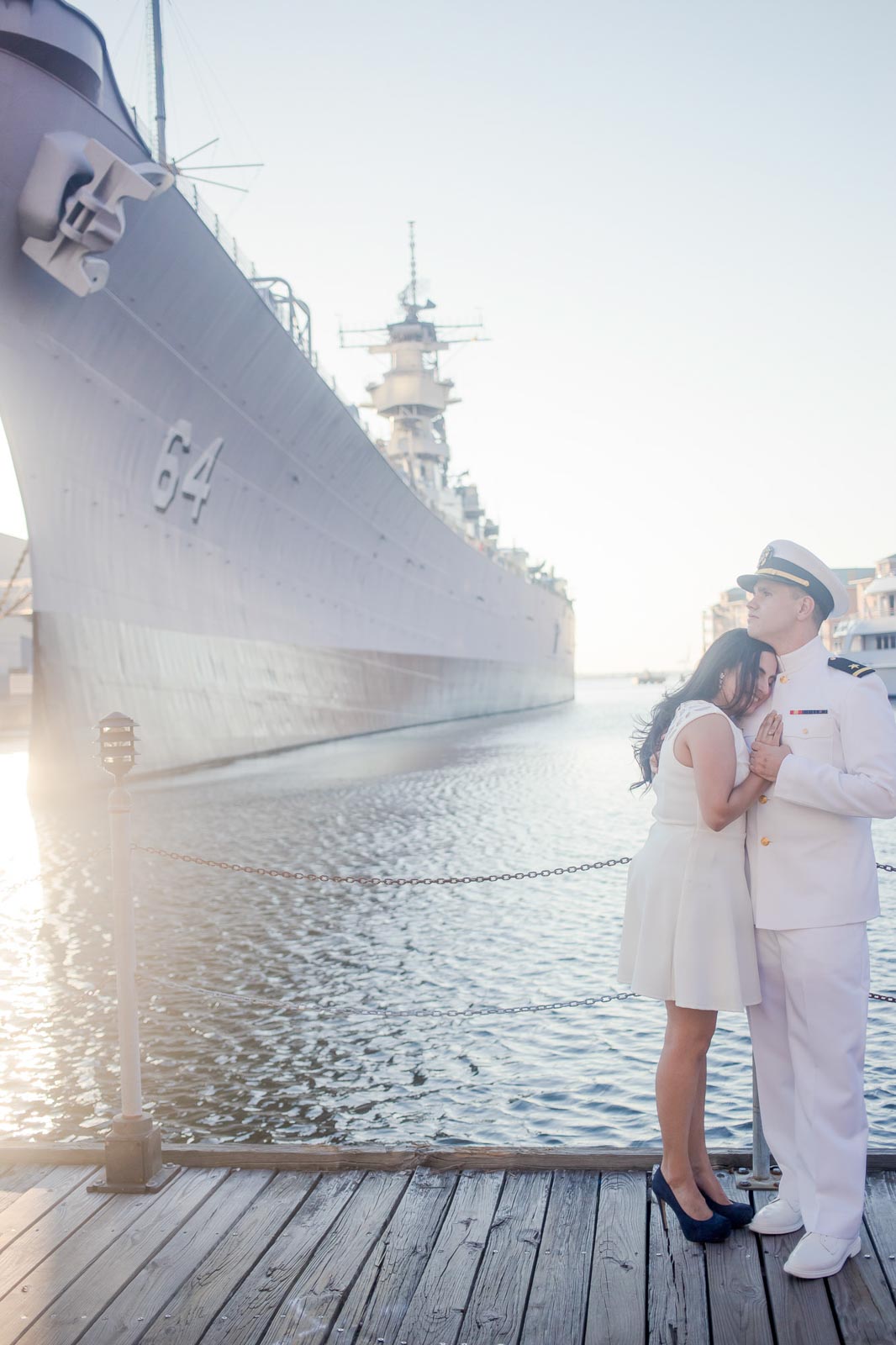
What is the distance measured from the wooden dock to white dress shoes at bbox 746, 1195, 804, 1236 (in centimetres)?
3

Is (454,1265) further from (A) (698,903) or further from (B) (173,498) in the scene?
(B) (173,498)

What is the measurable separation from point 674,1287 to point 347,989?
4185 mm

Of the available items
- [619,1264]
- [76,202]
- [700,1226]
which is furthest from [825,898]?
[76,202]

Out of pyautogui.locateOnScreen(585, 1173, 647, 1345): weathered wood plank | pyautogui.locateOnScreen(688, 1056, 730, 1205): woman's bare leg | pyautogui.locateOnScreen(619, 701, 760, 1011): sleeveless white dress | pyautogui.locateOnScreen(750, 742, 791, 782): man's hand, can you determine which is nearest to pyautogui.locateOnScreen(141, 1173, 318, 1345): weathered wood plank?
pyautogui.locateOnScreen(585, 1173, 647, 1345): weathered wood plank

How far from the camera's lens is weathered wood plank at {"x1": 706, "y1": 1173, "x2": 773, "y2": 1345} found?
2.45 m

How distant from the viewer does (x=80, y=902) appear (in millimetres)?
8922

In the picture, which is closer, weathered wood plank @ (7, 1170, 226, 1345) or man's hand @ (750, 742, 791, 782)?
weathered wood plank @ (7, 1170, 226, 1345)

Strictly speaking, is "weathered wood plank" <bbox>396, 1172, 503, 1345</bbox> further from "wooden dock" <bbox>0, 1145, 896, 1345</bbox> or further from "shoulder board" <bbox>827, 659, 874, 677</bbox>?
"shoulder board" <bbox>827, 659, 874, 677</bbox>

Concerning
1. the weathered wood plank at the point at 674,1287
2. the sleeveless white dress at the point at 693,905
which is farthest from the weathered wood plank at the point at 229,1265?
the sleeveless white dress at the point at 693,905

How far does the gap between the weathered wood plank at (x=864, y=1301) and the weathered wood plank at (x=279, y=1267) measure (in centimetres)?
128

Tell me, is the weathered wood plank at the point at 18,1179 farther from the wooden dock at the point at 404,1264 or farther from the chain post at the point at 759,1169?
the chain post at the point at 759,1169

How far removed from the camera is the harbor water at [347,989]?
16.3ft

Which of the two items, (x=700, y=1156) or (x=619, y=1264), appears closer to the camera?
(x=619, y=1264)

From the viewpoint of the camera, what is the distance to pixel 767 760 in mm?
2682
